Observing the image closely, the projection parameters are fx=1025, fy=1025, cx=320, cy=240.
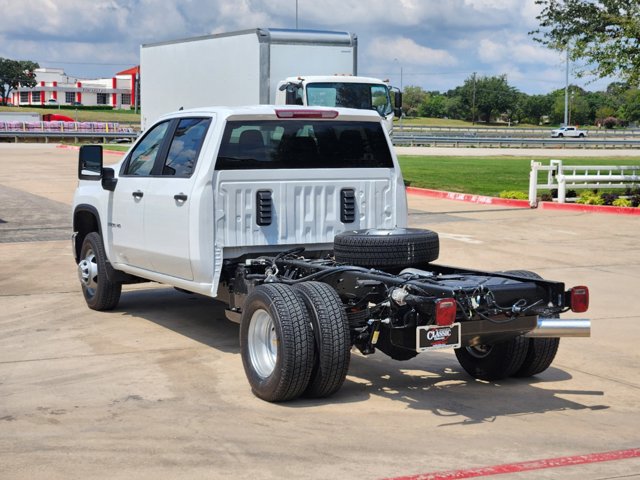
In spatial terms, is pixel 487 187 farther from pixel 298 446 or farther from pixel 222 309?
pixel 298 446

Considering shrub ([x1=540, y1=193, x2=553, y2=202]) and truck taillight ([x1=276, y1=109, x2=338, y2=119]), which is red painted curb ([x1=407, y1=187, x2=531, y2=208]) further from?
truck taillight ([x1=276, y1=109, x2=338, y2=119])

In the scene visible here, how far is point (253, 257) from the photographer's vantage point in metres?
8.45

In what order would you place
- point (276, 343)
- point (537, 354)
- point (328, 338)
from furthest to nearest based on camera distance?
point (537, 354)
point (276, 343)
point (328, 338)

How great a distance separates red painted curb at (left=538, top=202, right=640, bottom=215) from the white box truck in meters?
4.21

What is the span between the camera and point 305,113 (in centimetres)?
855

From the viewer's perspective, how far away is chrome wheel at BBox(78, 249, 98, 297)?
10.3 metres

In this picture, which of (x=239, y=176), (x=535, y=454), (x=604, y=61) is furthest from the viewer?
(x=604, y=61)

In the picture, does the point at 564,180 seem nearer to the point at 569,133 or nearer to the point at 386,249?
the point at 386,249

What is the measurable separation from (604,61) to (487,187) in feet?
18.6

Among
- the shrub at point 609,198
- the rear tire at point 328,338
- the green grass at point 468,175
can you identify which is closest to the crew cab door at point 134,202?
the rear tire at point 328,338

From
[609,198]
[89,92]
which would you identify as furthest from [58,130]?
[89,92]

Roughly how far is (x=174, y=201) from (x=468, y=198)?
16386 millimetres

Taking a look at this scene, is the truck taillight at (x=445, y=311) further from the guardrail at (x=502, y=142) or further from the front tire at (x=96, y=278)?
the guardrail at (x=502, y=142)

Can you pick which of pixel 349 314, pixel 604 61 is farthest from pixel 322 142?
pixel 604 61
